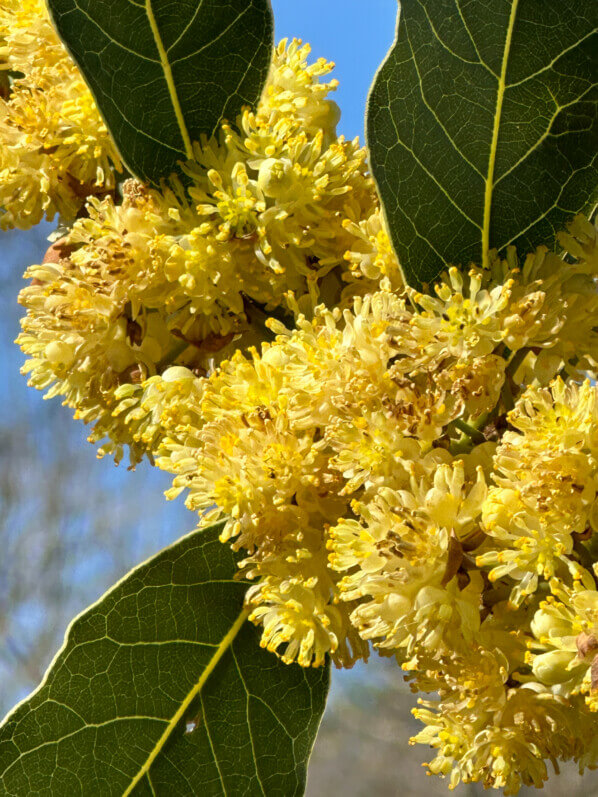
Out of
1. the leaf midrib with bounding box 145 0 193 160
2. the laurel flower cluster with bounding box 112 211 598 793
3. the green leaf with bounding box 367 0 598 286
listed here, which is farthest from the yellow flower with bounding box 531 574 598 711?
the leaf midrib with bounding box 145 0 193 160

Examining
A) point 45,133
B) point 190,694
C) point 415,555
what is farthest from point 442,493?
point 45,133

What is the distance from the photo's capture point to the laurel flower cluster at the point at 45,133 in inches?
37.0

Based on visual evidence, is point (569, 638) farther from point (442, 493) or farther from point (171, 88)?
point (171, 88)

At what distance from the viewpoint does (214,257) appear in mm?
815

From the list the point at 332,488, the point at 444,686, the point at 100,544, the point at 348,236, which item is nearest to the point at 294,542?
the point at 332,488

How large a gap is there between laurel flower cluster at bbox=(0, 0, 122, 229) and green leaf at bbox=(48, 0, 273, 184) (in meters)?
0.06

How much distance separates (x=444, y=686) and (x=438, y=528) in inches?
5.3

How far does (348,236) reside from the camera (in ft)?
2.75

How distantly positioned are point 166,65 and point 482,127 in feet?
Answer: 1.05

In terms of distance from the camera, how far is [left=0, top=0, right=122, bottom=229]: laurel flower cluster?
0.94 m

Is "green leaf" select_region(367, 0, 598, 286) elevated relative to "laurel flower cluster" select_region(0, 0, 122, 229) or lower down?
lower down

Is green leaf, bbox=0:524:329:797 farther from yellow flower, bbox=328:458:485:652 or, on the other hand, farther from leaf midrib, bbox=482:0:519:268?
leaf midrib, bbox=482:0:519:268

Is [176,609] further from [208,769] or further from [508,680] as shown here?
[508,680]

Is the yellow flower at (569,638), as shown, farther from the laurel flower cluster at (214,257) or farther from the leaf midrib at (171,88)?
the leaf midrib at (171,88)
